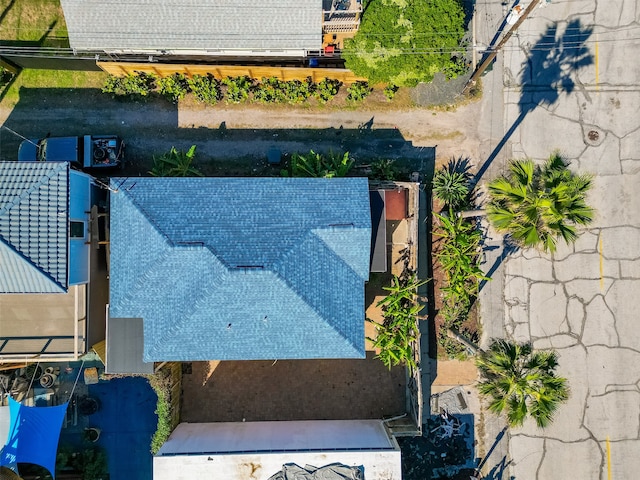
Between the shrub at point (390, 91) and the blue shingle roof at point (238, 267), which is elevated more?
the shrub at point (390, 91)

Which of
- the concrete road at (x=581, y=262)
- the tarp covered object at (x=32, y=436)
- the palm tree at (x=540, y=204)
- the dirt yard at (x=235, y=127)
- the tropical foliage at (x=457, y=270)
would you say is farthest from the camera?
the concrete road at (x=581, y=262)

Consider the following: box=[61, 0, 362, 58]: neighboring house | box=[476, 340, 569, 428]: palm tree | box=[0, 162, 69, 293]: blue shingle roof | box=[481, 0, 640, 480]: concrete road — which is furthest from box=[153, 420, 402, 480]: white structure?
box=[61, 0, 362, 58]: neighboring house

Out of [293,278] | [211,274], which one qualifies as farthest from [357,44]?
[211,274]

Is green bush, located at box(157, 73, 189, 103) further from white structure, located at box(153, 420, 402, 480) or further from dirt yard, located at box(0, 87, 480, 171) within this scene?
white structure, located at box(153, 420, 402, 480)

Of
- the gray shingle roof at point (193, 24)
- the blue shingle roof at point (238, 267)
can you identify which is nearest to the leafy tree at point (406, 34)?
the gray shingle roof at point (193, 24)

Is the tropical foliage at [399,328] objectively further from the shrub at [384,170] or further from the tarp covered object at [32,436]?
the tarp covered object at [32,436]

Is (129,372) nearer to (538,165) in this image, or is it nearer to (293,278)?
(293,278)

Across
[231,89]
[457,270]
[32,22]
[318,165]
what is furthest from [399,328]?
[32,22]

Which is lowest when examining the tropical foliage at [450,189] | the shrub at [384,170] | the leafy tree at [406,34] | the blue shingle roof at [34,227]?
the blue shingle roof at [34,227]
